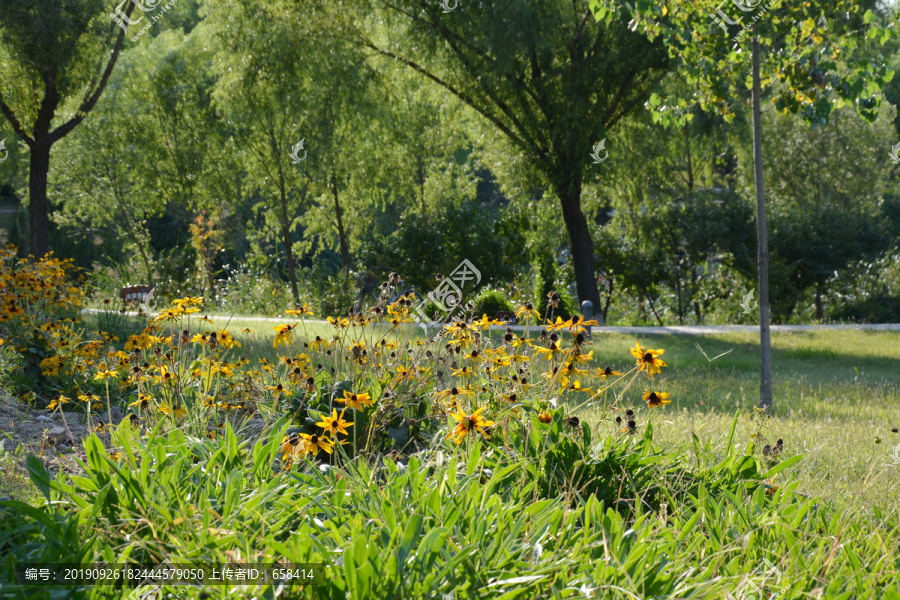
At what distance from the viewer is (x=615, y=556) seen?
1.71 meters

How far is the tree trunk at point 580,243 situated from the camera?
10.9m

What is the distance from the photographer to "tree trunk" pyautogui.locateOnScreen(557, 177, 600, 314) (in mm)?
10883

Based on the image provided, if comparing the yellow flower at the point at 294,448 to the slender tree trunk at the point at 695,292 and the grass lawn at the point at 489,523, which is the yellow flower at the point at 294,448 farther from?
the slender tree trunk at the point at 695,292

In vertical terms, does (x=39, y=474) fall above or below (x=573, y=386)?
below

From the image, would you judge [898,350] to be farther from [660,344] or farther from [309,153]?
[309,153]

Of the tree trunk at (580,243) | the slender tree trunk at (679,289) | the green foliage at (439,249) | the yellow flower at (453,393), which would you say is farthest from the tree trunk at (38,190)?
the slender tree trunk at (679,289)

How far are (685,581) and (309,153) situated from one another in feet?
40.1

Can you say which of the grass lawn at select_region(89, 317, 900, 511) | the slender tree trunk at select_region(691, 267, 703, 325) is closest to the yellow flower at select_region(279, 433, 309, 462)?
the grass lawn at select_region(89, 317, 900, 511)

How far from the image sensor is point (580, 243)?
36.5 feet

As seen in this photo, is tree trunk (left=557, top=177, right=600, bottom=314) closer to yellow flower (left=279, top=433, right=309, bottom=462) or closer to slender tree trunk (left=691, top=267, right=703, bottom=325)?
slender tree trunk (left=691, top=267, right=703, bottom=325)

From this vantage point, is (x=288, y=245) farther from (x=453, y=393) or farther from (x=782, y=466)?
(x=782, y=466)

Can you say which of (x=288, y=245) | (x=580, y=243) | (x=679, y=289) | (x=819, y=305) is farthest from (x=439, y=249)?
(x=819, y=305)

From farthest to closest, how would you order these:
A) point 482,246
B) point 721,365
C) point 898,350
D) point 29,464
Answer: point 482,246
point 898,350
point 721,365
point 29,464

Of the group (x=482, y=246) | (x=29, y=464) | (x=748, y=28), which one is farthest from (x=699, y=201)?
(x=29, y=464)
